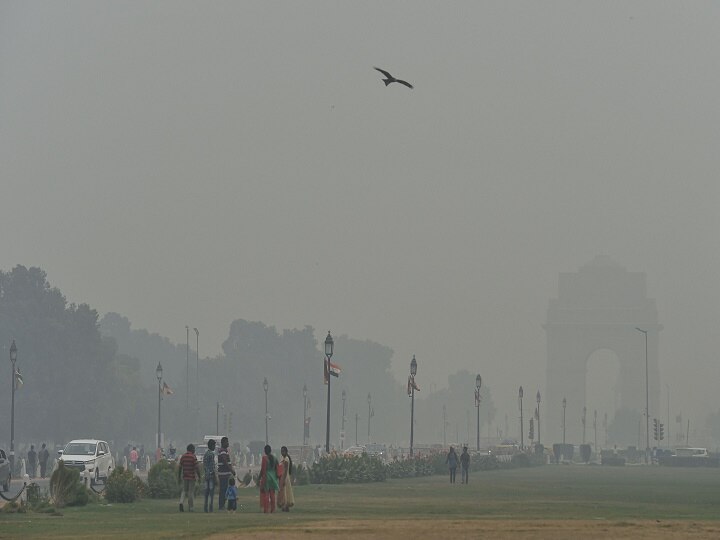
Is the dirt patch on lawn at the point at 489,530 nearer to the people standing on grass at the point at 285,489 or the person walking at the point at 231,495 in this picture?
the people standing on grass at the point at 285,489

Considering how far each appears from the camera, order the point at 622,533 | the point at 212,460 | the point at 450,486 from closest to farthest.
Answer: the point at 622,533
the point at 212,460
the point at 450,486

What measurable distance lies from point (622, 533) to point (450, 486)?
30.0 meters

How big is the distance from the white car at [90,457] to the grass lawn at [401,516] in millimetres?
12591

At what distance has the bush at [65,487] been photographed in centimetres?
4434

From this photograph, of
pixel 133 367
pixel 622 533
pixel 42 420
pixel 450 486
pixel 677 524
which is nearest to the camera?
pixel 622 533

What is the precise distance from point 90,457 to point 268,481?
27950 mm

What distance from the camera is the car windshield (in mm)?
69188

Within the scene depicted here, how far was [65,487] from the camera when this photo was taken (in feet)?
146

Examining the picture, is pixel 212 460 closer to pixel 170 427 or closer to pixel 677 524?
pixel 677 524

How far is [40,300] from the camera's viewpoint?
135 m

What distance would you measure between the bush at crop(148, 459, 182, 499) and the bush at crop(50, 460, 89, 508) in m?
5.36

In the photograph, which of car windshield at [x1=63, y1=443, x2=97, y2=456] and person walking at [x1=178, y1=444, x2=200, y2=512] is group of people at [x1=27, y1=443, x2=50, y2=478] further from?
person walking at [x1=178, y1=444, x2=200, y2=512]

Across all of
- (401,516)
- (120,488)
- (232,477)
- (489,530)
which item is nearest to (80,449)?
(120,488)

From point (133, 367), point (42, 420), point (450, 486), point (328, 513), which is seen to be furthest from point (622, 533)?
point (133, 367)
